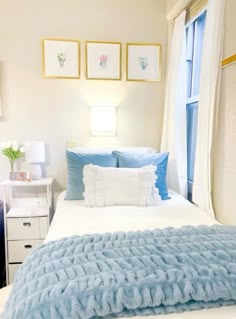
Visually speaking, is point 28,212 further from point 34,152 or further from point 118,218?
point 118,218

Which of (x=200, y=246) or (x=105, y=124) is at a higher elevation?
(x=105, y=124)

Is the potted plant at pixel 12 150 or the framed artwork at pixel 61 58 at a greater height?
the framed artwork at pixel 61 58

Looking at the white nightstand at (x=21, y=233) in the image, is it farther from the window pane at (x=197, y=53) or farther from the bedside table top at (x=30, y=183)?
the window pane at (x=197, y=53)

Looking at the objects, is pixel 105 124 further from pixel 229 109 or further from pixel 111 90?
pixel 229 109

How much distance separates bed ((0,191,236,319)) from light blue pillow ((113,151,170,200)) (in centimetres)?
14

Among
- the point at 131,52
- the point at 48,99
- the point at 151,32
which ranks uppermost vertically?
the point at 151,32

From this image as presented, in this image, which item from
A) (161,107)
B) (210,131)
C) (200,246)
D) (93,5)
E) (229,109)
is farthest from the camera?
(161,107)

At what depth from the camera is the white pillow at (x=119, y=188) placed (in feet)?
6.04

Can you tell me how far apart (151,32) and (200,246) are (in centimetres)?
225

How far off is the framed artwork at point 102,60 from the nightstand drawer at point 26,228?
1.41m

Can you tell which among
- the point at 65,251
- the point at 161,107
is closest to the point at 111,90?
the point at 161,107

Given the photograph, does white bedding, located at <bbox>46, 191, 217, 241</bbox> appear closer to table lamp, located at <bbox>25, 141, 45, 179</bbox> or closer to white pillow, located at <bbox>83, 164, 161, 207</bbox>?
white pillow, located at <bbox>83, 164, 161, 207</bbox>

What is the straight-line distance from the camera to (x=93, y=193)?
1.84 metres

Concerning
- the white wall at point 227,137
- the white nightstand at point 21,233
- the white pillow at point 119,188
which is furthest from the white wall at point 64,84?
the white wall at point 227,137
